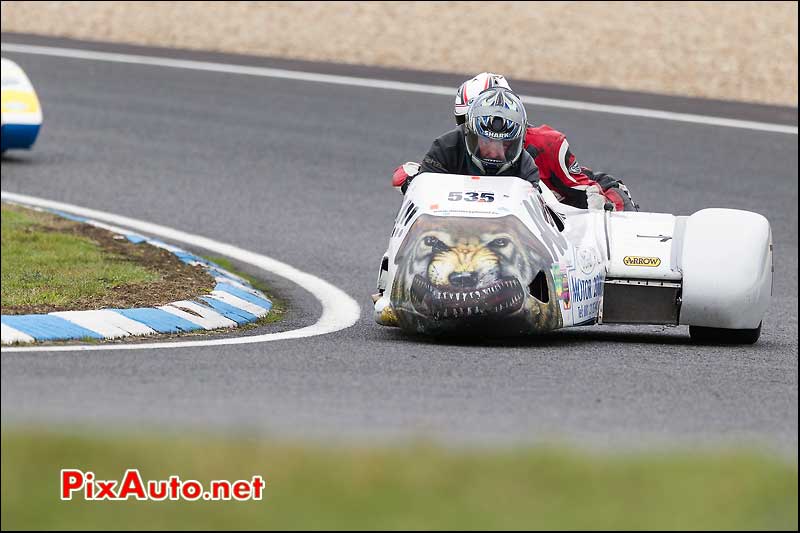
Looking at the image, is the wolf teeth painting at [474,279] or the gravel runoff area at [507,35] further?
the gravel runoff area at [507,35]

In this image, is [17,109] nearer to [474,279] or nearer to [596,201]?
[596,201]

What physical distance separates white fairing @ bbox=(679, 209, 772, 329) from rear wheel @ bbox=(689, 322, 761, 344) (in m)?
0.13

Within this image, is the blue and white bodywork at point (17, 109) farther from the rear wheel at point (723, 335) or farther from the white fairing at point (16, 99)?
the rear wheel at point (723, 335)

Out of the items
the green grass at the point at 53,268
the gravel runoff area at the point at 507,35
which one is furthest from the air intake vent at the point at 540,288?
the gravel runoff area at the point at 507,35

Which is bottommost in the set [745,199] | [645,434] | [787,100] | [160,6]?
[645,434]

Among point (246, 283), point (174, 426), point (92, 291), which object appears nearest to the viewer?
point (174, 426)

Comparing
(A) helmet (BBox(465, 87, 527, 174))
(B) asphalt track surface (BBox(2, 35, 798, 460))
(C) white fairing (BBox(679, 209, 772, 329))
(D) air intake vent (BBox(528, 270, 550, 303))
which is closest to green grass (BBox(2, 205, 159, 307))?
(B) asphalt track surface (BBox(2, 35, 798, 460))

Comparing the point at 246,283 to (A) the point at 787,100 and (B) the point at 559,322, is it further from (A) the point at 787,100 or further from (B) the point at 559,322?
(A) the point at 787,100

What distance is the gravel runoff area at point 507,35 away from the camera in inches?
778

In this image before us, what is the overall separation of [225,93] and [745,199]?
6555 millimetres

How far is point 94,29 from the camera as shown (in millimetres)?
21891

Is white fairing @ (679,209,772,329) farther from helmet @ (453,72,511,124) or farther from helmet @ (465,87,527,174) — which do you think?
helmet @ (453,72,511,124)

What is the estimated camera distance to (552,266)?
816cm

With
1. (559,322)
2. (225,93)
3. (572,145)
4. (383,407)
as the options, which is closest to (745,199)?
(572,145)
